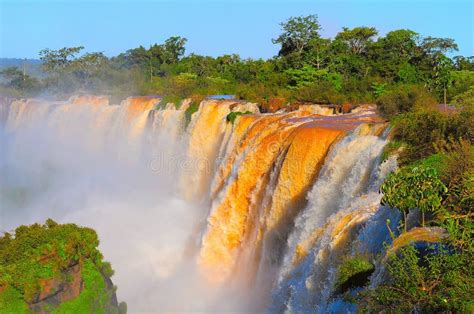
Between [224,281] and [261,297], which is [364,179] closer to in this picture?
[261,297]

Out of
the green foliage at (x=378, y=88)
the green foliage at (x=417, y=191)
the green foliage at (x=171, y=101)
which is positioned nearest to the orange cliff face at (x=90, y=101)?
the green foliage at (x=171, y=101)

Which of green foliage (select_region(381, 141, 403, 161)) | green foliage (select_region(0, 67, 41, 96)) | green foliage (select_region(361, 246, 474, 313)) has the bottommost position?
green foliage (select_region(361, 246, 474, 313))

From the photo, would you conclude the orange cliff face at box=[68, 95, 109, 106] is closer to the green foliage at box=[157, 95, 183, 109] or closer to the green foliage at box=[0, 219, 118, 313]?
the green foliage at box=[157, 95, 183, 109]

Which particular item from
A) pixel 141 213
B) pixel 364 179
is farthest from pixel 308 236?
pixel 141 213

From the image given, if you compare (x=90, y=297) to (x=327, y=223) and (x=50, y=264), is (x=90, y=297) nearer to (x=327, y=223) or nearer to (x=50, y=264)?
(x=50, y=264)

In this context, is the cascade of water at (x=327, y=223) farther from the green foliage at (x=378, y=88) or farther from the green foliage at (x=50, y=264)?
the green foliage at (x=378, y=88)

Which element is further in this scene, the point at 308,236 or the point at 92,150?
the point at 92,150

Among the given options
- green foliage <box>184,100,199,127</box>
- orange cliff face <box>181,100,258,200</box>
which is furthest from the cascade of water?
green foliage <box>184,100,199,127</box>
